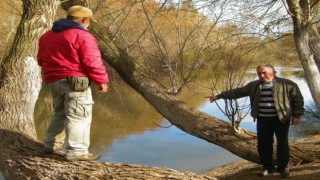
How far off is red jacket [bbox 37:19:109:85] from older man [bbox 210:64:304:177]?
8.26 feet

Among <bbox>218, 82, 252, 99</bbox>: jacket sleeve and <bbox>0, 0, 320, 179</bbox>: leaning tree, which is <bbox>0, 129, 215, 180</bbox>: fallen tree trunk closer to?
<bbox>0, 0, 320, 179</bbox>: leaning tree

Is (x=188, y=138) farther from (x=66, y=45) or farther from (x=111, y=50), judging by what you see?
(x=66, y=45)

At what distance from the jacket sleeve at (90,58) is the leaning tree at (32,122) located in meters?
0.76

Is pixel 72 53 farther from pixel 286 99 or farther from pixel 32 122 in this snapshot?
pixel 286 99

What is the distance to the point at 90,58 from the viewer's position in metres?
3.40

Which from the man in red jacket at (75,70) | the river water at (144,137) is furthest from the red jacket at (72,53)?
the river water at (144,137)

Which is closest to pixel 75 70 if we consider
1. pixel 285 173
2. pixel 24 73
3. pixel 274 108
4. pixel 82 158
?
pixel 82 158

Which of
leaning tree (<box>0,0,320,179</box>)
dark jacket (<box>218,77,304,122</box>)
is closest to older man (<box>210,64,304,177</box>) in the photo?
dark jacket (<box>218,77,304,122</box>)

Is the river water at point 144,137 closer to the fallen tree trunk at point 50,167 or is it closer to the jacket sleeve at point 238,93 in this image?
the jacket sleeve at point 238,93

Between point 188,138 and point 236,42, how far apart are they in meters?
4.36

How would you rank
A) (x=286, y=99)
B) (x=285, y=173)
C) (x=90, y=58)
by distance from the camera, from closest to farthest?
1. (x=90, y=58)
2. (x=286, y=99)
3. (x=285, y=173)

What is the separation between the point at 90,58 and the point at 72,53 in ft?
0.54

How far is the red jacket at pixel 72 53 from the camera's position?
3404 millimetres

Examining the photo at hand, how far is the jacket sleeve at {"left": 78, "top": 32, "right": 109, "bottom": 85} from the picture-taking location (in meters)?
3.39
